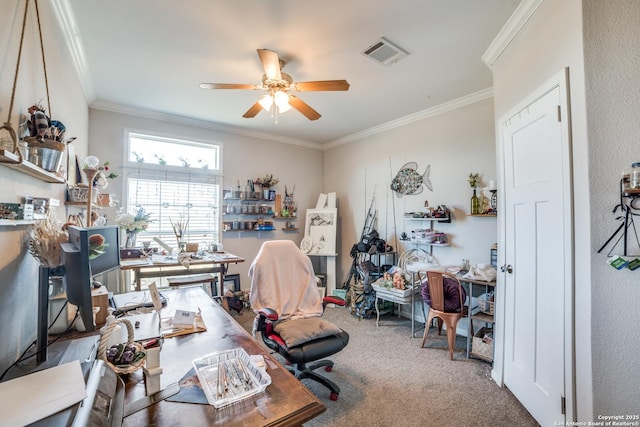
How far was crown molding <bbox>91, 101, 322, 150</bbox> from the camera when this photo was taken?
3512 mm

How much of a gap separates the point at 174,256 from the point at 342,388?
2542 mm

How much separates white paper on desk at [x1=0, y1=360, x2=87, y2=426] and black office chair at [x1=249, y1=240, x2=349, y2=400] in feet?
4.35

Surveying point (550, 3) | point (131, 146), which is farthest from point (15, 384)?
point (131, 146)

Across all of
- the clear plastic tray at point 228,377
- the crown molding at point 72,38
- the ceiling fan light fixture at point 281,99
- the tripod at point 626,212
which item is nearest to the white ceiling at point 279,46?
the crown molding at point 72,38

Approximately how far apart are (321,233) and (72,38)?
375 cm

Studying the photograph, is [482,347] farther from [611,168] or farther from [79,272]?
[79,272]

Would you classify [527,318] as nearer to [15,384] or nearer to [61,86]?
[15,384]

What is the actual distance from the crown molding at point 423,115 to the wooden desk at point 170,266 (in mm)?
2815

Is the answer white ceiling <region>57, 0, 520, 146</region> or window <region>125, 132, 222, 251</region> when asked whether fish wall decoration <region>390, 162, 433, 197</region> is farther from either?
window <region>125, 132, 222, 251</region>

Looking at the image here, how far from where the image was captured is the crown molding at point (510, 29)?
1832mm

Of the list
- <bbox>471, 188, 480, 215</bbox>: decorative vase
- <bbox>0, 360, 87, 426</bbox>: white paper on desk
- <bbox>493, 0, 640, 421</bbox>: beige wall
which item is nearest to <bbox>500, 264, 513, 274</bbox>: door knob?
<bbox>493, 0, 640, 421</bbox>: beige wall

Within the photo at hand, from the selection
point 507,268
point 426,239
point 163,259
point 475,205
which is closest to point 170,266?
point 163,259

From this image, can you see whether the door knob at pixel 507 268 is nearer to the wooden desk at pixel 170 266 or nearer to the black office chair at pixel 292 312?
the black office chair at pixel 292 312

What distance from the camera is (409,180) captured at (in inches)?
155
